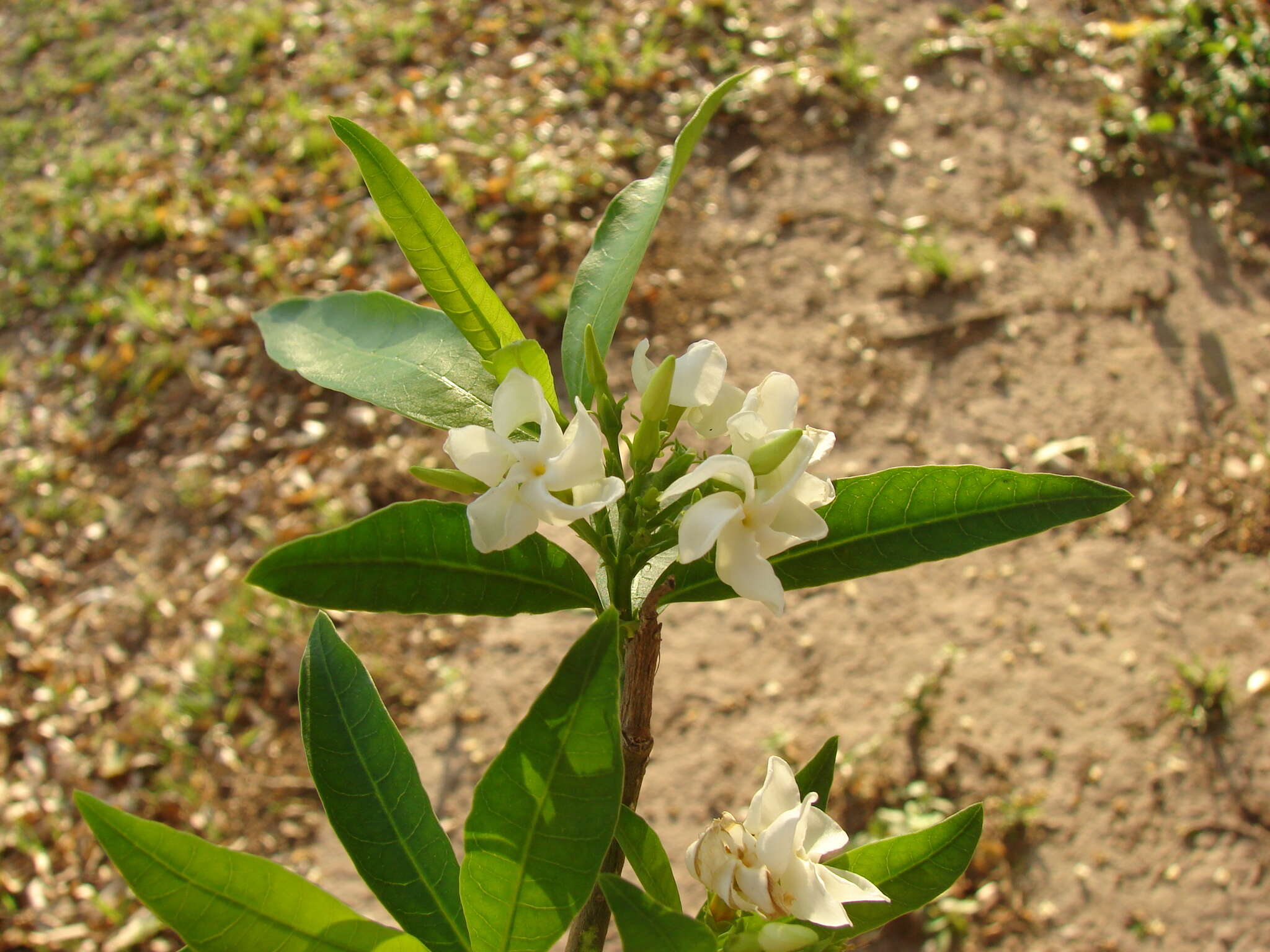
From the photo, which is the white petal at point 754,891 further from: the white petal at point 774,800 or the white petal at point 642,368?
the white petal at point 642,368

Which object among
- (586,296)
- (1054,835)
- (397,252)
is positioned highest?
(586,296)

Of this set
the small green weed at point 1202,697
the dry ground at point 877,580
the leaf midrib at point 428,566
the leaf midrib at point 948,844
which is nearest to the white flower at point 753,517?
the leaf midrib at point 428,566

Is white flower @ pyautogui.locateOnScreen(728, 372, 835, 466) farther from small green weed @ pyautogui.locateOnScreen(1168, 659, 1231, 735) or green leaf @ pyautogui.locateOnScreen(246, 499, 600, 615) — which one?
small green weed @ pyautogui.locateOnScreen(1168, 659, 1231, 735)

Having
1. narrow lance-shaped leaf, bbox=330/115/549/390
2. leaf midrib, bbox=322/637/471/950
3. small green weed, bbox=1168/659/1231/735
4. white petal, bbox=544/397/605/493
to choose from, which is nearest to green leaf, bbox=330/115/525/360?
narrow lance-shaped leaf, bbox=330/115/549/390

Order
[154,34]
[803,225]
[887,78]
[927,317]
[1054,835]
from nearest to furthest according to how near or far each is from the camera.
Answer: [1054,835], [927,317], [803,225], [887,78], [154,34]

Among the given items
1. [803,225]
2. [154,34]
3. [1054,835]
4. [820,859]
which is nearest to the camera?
[820,859]

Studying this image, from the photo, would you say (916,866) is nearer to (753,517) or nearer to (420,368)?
(753,517)

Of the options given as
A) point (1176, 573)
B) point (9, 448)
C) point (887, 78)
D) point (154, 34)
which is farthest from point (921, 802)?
point (154, 34)

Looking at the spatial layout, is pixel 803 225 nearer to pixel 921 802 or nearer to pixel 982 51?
pixel 982 51
